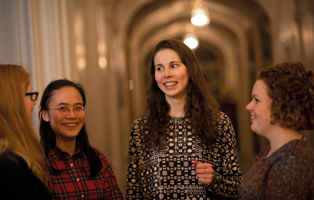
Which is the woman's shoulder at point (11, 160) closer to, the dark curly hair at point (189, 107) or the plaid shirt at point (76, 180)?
the plaid shirt at point (76, 180)

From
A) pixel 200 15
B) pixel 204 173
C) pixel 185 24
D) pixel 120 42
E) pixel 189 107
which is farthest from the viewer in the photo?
pixel 185 24

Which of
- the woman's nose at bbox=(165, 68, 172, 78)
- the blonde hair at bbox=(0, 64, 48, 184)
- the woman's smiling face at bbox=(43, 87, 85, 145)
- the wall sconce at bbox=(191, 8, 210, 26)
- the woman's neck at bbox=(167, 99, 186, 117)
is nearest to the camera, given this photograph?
the blonde hair at bbox=(0, 64, 48, 184)

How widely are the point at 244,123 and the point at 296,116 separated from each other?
36.3 ft

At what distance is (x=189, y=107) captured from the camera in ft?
8.51

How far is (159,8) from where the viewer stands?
1042 cm

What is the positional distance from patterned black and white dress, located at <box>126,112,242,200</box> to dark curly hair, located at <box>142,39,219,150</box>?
0.18 feet

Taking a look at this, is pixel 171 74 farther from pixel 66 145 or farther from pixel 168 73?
pixel 66 145

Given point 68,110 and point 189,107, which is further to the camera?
point 189,107

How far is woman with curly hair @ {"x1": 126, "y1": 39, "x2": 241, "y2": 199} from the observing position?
2.41 m

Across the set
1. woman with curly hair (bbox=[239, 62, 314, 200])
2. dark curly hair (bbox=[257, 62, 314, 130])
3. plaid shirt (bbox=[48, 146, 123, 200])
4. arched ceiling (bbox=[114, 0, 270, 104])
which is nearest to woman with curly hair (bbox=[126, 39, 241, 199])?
plaid shirt (bbox=[48, 146, 123, 200])

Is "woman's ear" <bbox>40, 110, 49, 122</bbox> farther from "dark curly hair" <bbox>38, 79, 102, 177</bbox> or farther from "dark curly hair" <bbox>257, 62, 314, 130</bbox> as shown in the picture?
"dark curly hair" <bbox>257, 62, 314, 130</bbox>

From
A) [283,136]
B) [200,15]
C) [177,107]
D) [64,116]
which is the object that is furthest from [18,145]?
[200,15]

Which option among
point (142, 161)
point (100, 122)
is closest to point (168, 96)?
point (142, 161)

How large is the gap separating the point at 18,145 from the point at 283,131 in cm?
139
